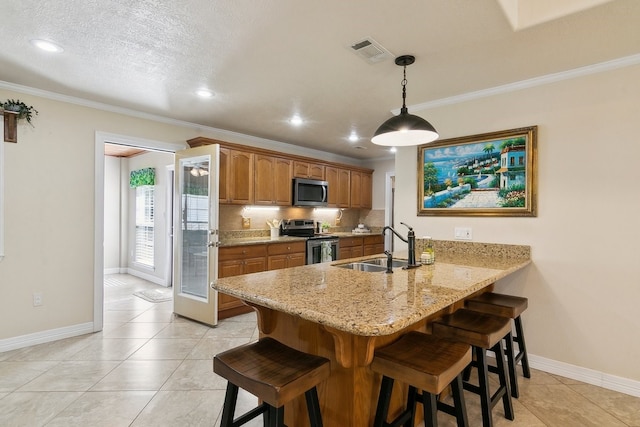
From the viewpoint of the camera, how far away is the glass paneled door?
367 centimetres

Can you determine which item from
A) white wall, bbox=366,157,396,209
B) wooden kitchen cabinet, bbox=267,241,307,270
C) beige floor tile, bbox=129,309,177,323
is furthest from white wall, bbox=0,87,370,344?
white wall, bbox=366,157,396,209

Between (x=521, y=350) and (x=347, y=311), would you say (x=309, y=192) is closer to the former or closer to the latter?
(x=521, y=350)

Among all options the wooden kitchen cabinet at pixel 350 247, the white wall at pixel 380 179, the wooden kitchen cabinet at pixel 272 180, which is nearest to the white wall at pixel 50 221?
the wooden kitchen cabinet at pixel 272 180

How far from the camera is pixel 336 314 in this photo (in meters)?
1.23

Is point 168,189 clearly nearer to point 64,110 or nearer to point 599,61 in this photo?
point 64,110

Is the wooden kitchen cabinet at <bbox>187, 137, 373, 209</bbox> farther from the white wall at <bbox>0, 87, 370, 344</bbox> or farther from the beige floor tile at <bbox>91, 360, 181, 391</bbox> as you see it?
the beige floor tile at <bbox>91, 360, 181, 391</bbox>

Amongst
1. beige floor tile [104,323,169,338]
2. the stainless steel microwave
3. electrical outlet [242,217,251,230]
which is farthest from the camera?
the stainless steel microwave

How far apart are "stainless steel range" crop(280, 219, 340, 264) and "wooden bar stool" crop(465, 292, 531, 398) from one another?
2.74m

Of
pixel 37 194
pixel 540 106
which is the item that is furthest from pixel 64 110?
pixel 540 106

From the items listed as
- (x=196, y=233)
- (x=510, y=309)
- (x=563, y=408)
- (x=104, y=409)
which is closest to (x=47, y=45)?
(x=196, y=233)

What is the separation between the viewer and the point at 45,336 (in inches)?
126

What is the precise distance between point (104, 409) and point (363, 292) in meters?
1.93

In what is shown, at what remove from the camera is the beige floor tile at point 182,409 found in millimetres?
2010

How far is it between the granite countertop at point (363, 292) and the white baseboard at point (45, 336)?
8.70ft
